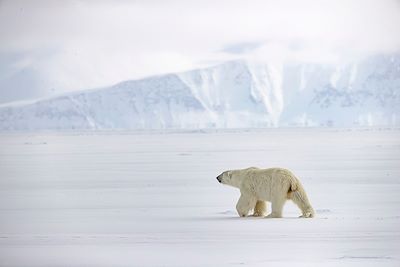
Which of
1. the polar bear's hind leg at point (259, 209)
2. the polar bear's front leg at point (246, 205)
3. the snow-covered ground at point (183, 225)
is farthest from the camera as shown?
the polar bear's hind leg at point (259, 209)

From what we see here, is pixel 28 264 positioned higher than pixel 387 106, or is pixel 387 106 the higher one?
pixel 28 264

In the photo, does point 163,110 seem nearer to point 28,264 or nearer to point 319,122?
point 319,122

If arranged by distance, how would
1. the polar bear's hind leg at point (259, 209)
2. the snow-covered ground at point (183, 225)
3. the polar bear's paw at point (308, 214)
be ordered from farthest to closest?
the polar bear's hind leg at point (259, 209)
the polar bear's paw at point (308, 214)
the snow-covered ground at point (183, 225)

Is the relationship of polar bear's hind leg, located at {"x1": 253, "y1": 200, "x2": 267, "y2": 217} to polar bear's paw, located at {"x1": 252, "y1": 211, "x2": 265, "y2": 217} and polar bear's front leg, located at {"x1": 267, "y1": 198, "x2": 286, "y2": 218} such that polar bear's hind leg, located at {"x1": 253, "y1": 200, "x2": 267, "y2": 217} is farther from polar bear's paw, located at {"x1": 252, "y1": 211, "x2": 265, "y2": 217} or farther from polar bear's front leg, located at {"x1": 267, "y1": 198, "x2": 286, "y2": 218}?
polar bear's front leg, located at {"x1": 267, "y1": 198, "x2": 286, "y2": 218}

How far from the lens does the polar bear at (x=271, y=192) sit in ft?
21.4

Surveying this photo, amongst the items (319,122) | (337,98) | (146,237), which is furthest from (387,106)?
(146,237)

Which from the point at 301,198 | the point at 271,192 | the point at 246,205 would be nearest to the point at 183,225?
the point at 246,205

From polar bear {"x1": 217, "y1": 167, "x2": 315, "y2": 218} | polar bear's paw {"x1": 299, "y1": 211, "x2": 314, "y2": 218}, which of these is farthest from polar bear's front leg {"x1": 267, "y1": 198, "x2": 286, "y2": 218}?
polar bear's paw {"x1": 299, "y1": 211, "x2": 314, "y2": 218}

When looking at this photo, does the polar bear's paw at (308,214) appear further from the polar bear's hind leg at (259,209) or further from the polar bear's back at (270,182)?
the polar bear's hind leg at (259,209)

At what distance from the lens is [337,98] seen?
499ft

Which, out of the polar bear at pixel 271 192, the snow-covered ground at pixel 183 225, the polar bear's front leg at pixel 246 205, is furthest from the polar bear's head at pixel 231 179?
the polar bear's front leg at pixel 246 205

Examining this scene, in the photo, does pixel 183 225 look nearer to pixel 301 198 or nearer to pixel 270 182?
pixel 270 182

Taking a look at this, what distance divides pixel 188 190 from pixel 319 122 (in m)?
131

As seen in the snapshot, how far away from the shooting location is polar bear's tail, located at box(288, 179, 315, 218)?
256 inches
